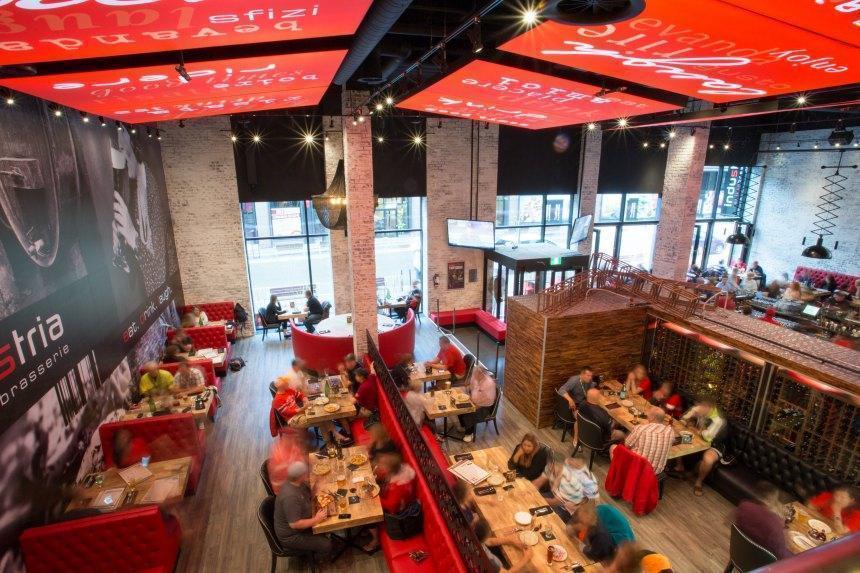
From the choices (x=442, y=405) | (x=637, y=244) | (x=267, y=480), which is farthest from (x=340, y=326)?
(x=637, y=244)

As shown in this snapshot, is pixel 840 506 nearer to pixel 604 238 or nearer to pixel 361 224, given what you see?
pixel 361 224

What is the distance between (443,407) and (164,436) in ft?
12.3

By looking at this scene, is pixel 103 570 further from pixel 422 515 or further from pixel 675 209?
pixel 675 209

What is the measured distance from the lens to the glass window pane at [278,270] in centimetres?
1226

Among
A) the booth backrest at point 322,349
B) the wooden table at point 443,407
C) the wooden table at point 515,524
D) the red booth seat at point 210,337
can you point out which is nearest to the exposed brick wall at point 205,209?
the red booth seat at point 210,337

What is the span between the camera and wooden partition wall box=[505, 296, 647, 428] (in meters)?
7.34

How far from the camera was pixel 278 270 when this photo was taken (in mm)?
15125

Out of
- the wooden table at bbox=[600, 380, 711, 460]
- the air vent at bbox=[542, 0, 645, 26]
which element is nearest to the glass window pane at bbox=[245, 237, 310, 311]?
the wooden table at bbox=[600, 380, 711, 460]

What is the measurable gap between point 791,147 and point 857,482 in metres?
13.2

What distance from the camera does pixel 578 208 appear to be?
1308 cm

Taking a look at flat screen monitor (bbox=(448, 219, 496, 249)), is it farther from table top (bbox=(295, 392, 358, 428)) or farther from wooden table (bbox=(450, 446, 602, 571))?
wooden table (bbox=(450, 446, 602, 571))

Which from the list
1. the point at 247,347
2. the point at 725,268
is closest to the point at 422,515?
the point at 247,347

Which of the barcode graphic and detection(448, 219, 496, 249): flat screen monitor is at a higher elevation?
detection(448, 219, 496, 249): flat screen monitor

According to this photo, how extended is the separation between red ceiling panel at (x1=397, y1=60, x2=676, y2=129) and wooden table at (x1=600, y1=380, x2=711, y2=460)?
4.15 meters
